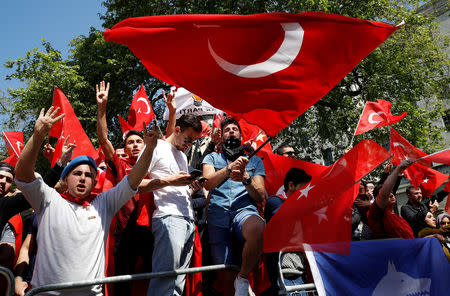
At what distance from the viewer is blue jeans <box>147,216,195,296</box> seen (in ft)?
10.5

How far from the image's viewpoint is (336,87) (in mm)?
14883

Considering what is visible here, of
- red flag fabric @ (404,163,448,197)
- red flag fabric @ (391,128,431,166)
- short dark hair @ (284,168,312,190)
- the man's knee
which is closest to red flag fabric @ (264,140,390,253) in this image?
the man's knee

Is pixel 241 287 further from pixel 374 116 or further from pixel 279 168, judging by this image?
pixel 374 116

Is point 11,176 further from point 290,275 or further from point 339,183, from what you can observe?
point 339,183

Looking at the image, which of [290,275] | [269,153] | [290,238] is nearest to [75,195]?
[290,238]

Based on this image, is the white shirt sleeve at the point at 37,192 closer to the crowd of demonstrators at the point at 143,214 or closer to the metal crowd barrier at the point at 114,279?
the crowd of demonstrators at the point at 143,214

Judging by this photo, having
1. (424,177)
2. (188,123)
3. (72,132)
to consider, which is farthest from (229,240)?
(424,177)

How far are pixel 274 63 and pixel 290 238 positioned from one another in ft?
5.32

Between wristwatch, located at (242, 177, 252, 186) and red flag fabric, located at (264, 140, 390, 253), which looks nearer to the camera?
red flag fabric, located at (264, 140, 390, 253)

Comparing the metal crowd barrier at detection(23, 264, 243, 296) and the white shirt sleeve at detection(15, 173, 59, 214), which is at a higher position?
the white shirt sleeve at detection(15, 173, 59, 214)

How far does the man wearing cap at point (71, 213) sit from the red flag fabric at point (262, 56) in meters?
0.75

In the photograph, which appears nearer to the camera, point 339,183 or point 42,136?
point 42,136

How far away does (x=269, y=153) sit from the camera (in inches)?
212

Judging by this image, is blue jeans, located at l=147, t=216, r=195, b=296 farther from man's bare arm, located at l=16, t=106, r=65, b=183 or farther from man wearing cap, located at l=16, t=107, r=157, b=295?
man's bare arm, located at l=16, t=106, r=65, b=183
